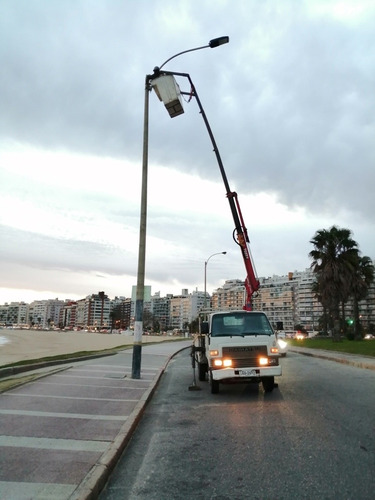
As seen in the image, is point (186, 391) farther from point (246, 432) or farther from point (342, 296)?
point (342, 296)

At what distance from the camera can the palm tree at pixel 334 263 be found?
41.3 meters

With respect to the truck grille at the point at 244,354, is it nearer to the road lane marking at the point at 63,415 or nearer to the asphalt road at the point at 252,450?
the asphalt road at the point at 252,450

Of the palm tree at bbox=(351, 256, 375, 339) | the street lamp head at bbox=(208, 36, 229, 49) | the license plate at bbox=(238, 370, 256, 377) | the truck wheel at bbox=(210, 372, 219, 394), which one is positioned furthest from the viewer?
the palm tree at bbox=(351, 256, 375, 339)

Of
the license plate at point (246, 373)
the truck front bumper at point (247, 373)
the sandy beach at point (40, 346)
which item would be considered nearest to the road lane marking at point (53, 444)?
the truck front bumper at point (247, 373)

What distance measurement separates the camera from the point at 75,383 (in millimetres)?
11094

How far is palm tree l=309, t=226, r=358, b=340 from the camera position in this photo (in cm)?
4134

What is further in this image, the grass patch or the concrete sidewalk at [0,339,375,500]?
the grass patch

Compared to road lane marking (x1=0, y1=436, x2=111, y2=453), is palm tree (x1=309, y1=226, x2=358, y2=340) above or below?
above

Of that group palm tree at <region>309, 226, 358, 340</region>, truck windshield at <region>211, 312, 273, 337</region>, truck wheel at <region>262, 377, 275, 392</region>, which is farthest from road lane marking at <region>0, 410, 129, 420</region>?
palm tree at <region>309, 226, 358, 340</region>

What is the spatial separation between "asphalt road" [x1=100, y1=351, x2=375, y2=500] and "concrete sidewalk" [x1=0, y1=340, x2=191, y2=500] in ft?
0.88

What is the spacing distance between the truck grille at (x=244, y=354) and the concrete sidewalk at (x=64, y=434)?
2.14 m

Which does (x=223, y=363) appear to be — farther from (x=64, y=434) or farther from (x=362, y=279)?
(x=362, y=279)

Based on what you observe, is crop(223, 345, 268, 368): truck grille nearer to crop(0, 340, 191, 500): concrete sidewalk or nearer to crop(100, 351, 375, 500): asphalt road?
crop(100, 351, 375, 500): asphalt road

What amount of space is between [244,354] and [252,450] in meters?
4.38
